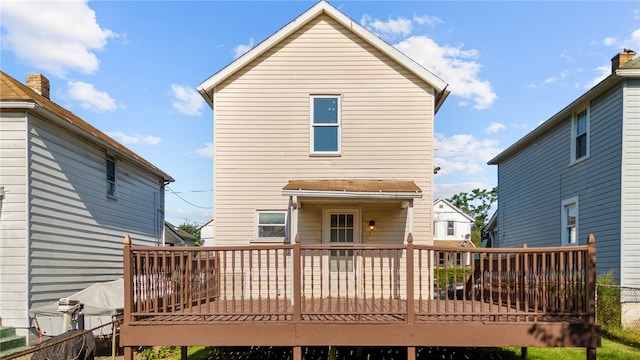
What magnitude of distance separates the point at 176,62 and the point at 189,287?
42.0ft

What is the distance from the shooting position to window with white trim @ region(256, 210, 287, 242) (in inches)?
340

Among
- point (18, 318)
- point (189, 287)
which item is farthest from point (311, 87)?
point (18, 318)

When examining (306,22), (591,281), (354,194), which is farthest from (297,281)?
(306,22)

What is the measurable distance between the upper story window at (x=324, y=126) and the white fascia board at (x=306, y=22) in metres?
1.55

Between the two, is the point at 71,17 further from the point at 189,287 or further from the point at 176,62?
the point at 189,287

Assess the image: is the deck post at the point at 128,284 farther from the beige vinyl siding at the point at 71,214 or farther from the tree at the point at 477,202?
the tree at the point at 477,202

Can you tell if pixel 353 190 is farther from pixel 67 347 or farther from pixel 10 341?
pixel 10 341

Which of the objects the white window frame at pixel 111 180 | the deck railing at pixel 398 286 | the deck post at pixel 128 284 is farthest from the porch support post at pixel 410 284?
the white window frame at pixel 111 180

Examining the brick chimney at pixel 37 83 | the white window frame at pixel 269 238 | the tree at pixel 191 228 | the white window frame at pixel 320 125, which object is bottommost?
the tree at pixel 191 228

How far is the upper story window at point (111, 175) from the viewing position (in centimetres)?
1174

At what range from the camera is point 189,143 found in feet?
84.4

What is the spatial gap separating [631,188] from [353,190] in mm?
6998

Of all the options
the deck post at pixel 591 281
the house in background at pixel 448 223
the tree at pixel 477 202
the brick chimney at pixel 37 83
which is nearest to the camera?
the deck post at pixel 591 281

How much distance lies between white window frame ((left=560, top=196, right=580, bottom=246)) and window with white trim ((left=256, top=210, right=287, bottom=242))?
9014 millimetres
